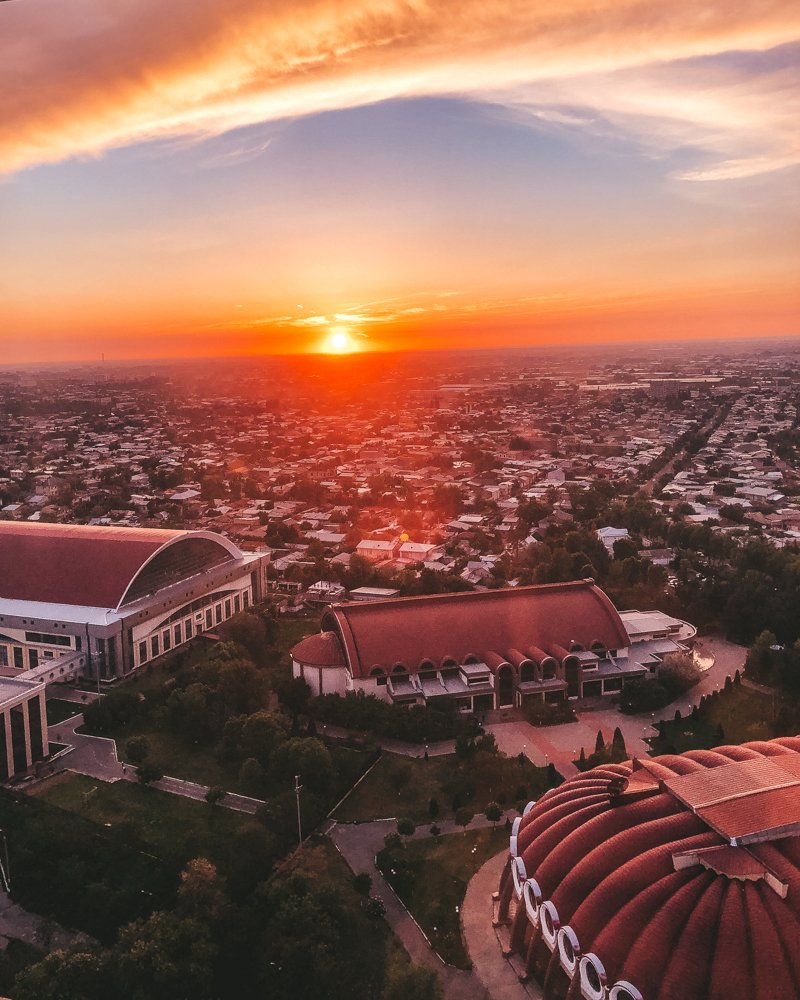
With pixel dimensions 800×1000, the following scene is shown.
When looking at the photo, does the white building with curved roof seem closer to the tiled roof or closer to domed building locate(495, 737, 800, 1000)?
the tiled roof

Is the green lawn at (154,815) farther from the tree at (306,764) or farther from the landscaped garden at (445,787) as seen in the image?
the landscaped garden at (445,787)

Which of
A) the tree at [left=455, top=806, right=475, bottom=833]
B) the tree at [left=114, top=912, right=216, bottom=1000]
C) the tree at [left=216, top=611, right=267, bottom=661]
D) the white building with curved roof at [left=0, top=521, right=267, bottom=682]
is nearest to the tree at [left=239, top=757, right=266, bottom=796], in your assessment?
the tree at [left=455, top=806, right=475, bottom=833]

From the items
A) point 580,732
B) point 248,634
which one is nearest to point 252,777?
point 248,634

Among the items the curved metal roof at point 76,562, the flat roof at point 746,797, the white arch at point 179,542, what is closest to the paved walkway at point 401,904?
the flat roof at point 746,797

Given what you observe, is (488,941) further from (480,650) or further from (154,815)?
(480,650)

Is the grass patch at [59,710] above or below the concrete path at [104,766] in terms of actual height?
below

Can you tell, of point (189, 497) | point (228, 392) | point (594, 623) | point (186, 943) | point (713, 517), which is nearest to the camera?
point (186, 943)

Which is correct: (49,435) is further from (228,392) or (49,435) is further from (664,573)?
(664,573)

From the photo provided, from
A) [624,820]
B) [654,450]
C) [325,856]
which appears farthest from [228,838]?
[654,450]
